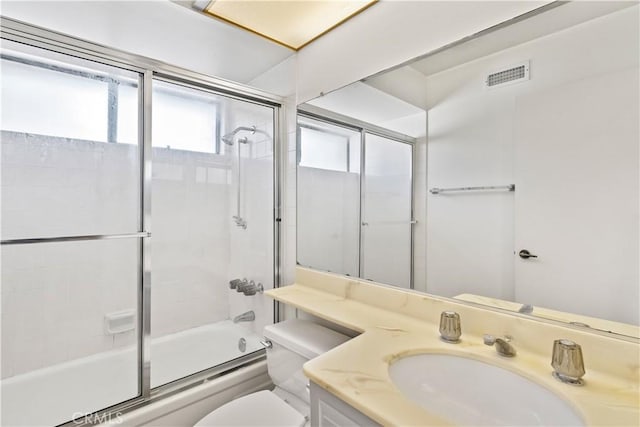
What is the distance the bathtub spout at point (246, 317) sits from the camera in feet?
7.03

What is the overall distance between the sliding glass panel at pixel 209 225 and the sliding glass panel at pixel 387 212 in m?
0.80

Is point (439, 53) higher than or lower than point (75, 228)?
higher

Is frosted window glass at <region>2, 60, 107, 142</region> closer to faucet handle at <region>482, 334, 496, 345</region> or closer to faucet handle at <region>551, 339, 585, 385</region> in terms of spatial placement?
faucet handle at <region>482, 334, 496, 345</region>

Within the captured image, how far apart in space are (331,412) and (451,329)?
1.49ft

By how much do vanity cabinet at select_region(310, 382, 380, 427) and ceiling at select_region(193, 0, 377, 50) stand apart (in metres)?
1.54

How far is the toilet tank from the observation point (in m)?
1.29

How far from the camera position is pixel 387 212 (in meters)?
1.40

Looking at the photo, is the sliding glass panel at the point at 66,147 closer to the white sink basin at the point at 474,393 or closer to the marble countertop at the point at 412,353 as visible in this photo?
the marble countertop at the point at 412,353

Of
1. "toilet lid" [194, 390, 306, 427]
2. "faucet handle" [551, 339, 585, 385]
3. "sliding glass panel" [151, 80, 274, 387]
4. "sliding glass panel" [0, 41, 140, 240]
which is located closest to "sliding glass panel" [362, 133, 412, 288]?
"faucet handle" [551, 339, 585, 385]

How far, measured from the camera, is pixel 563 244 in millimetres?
891

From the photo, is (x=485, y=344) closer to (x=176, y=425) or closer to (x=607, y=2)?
(x=607, y=2)

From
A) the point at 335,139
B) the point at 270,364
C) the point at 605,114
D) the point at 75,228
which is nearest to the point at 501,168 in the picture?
the point at 605,114

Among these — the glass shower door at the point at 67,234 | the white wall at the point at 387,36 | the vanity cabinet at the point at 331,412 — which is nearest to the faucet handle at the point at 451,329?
the vanity cabinet at the point at 331,412

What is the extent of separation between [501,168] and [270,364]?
131cm
